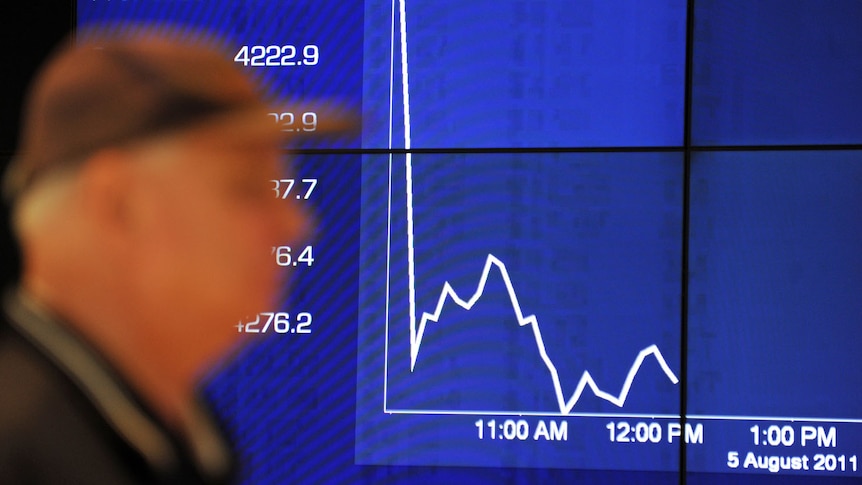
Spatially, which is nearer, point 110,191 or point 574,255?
point 110,191

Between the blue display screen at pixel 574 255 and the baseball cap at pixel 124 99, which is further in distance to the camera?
the blue display screen at pixel 574 255

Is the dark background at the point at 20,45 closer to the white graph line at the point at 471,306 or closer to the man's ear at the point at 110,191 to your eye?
the white graph line at the point at 471,306

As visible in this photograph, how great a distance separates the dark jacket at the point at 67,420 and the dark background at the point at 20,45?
3503 millimetres

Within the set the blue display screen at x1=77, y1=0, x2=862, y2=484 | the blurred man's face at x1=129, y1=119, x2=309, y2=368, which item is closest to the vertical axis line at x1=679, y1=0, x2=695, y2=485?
the blue display screen at x1=77, y1=0, x2=862, y2=484

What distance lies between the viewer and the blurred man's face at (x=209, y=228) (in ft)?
2.23

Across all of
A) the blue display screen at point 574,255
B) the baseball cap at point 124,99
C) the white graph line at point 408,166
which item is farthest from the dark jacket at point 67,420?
the white graph line at point 408,166

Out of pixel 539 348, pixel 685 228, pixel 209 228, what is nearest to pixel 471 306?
pixel 539 348

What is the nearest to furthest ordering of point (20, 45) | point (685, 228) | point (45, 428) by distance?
point (45, 428) → point (685, 228) → point (20, 45)

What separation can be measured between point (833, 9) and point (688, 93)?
0.50 m

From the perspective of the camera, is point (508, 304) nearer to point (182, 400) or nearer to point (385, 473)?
point (385, 473)

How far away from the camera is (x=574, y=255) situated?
3.63m

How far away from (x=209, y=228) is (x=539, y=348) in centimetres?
299

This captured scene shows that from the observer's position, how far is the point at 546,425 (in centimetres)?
359

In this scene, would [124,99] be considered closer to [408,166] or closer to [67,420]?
[67,420]
